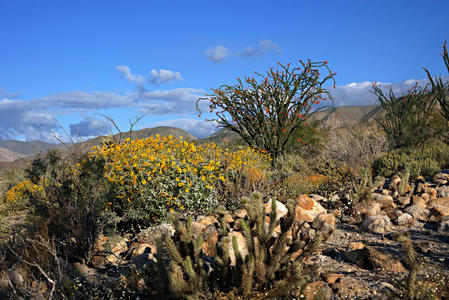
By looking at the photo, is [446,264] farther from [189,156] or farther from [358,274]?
[189,156]

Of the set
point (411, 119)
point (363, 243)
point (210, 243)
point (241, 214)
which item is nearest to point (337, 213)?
point (363, 243)

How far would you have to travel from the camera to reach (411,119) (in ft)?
44.2

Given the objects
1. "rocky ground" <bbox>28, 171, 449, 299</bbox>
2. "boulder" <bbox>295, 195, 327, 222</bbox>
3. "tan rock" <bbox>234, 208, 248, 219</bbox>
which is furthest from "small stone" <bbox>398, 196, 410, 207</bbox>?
"tan rock" <bbox>234, 208, 248, 219</bbox>

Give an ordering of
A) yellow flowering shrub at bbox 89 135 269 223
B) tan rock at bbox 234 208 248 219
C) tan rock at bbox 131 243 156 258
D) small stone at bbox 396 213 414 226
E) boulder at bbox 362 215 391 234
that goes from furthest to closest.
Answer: yellow flowering shrub at bbox 89 135 269 223 → tan rock at bbox 234 208 248 219 → small stone at bbox 396 213 414 226 → boulder at bbox 362 215 391 234 → tan rock at bbox 131 243 156 258

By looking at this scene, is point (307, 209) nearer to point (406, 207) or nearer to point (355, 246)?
point (355, 246)

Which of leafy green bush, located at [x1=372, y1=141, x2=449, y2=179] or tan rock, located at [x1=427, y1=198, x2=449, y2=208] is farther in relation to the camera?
leafy green bush, located at [x1=372, y1=141, x2=449, y2=179]

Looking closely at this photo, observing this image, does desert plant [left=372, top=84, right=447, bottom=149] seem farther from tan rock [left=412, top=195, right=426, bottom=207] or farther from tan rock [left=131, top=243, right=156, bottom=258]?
tan rock [left=131, top=243, right=156, bottom=258]

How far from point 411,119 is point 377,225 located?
9.88 meters

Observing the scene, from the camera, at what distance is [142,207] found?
20.0ft

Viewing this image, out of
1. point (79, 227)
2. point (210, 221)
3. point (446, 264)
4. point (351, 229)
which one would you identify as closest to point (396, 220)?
point (351, 229)

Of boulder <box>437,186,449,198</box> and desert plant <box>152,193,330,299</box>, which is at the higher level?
desert plant <box>152,193,330,299</box>

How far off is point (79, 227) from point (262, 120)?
8.35 m

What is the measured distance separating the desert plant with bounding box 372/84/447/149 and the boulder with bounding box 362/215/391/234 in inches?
326

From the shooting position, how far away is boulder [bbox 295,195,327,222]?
→ 5633mm
